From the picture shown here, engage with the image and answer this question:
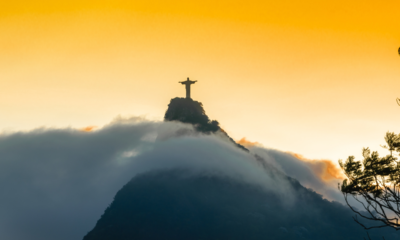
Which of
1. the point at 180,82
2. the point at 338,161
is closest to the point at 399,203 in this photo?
the point at 338,161

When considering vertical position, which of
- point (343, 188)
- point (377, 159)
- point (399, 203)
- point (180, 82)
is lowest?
point (399, 203)

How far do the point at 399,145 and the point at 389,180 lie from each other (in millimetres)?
2752

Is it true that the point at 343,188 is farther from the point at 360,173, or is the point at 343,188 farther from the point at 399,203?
the point at 399,203

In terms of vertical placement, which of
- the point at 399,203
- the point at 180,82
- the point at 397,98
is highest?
the point at 180,82

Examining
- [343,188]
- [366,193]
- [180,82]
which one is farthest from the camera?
[180,82]

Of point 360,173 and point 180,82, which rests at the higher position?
point 180,82

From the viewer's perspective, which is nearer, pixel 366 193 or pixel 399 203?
pixel 399 203

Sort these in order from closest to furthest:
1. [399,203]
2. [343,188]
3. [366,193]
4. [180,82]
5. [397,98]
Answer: [397,98] → [399,203] → [366,193] → [343,188] → [180,82]

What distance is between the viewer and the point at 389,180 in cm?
2247

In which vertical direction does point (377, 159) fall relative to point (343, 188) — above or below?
above

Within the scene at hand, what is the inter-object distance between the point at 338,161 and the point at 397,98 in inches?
300

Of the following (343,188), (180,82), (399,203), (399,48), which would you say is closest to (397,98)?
(399,48)

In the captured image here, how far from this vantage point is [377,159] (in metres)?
22.5

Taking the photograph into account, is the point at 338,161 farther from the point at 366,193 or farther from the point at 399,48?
the point at 399,48
